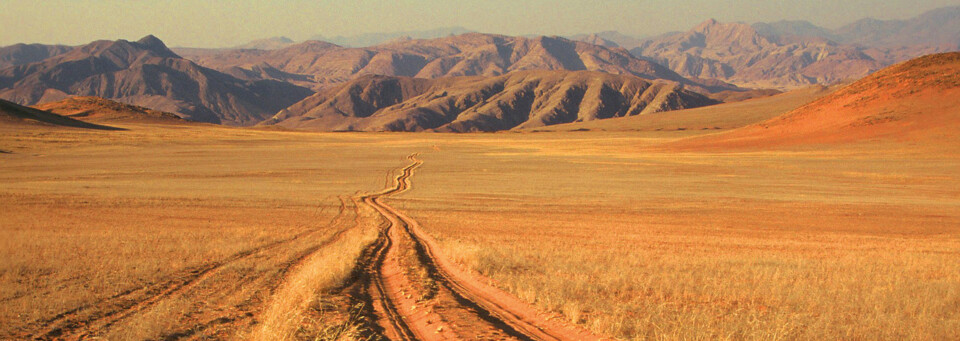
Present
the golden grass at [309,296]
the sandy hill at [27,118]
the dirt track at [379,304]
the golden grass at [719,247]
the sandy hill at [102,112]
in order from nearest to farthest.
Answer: the golden grass at [309,296]
the dirt track at [379,304]
the golden grass at [719,247]
the sandy hill at [27,118]
the sandy hill at [102,112]

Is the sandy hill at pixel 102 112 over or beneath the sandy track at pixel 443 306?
over

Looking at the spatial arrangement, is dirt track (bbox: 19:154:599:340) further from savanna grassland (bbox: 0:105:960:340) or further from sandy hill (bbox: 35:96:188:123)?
sandy hill (bbox: 35:96:188:123)

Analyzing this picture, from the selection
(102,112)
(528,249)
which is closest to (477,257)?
(528,249)

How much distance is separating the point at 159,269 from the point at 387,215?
39.6 feet

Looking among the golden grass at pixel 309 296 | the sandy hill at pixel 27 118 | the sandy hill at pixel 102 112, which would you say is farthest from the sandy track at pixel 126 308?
the sandy hill at pixel 102 112

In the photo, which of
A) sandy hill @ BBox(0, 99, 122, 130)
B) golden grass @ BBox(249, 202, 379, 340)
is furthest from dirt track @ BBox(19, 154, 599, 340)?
sandy hill @ BBox(0, 99, 122, 130)

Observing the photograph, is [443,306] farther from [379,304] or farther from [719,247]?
[719,247]

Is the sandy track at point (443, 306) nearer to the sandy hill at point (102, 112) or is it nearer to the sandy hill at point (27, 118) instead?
the sandy hill at point (27, 118)

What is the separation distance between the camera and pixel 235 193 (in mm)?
30938

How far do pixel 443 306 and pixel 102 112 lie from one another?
174954mm

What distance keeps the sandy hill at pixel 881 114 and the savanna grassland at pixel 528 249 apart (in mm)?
25737

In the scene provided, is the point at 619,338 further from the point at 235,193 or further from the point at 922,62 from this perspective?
the point at 922,62

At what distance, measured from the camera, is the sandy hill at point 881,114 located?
2601 inches

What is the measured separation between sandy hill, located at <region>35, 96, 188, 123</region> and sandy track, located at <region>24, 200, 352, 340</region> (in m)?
156
